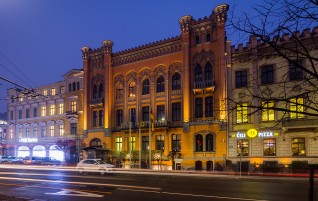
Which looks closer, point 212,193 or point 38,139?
point 212,193

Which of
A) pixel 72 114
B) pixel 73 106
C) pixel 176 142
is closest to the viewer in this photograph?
pixel 176 142

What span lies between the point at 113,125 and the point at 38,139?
19.7m

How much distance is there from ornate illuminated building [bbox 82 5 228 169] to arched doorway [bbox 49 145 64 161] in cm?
996

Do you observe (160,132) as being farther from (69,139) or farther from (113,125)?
(69,139)

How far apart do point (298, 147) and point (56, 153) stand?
132 ft

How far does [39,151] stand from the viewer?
2598 inches

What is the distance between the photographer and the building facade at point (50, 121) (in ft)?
191

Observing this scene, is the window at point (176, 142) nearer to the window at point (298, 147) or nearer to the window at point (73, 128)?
the window at point (298, 147)

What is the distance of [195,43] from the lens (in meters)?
45.3

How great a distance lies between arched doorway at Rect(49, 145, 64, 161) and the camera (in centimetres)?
6238

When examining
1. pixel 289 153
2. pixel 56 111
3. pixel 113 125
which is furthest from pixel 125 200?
pixel 56 111

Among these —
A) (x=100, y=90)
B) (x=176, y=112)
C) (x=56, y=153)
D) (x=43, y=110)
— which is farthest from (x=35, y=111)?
(x=176, y=112)

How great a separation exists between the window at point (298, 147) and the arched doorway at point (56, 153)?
1502 inches

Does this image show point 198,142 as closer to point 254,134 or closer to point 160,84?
point 254,134
